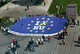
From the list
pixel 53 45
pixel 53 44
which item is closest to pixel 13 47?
pixel 53 45

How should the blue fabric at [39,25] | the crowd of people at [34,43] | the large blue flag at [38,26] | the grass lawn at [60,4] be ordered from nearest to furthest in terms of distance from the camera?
the crowd of people at [34,43] → the large blue flag at [38,26] → the blue fabric at [39,25] → the grass lawn at [60,4]

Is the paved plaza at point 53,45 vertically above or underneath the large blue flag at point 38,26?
underneath

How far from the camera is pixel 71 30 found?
54.2 m

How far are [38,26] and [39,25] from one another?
1.70 ft

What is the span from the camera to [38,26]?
181 feet

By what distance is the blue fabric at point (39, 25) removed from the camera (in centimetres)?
5303

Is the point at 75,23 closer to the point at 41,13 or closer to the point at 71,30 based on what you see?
the point at 71,30

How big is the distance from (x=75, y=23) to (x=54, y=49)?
46.9 ft

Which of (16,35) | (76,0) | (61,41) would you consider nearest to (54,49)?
(61,41)

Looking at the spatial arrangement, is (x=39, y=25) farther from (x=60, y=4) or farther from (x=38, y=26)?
(x=60, y=4)

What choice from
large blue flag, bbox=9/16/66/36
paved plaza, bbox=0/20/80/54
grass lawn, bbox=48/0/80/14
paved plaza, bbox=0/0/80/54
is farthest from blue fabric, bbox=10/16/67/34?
grass lawn, bbox=48/0/80/14

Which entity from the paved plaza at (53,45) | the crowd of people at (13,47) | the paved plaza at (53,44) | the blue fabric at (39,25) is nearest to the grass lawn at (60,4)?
the blue fabric at (39,25)

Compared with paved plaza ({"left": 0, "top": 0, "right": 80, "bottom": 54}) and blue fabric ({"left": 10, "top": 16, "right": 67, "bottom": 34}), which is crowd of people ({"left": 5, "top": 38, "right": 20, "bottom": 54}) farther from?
blue fabric ({"left": 10, "top": 16, "right": 67, "bottom": 34})

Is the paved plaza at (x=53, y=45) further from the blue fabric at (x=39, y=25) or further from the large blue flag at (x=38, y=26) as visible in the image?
the blue fabric at (x=39, y=25)
